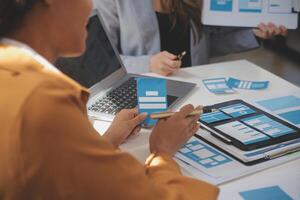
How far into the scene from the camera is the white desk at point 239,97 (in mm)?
948

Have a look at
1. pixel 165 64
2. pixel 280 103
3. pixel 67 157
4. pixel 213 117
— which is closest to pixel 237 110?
pixel 213 117

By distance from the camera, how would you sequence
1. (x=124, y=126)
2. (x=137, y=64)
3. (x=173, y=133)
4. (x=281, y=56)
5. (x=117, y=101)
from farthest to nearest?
(x=281, y=56) < (x=137, y=64) < (x=117, y=101) < (x=124, y=126) < (x=173, y=133)

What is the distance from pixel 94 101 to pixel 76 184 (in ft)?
2.65

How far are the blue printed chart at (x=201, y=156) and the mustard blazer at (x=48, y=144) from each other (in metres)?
0.42

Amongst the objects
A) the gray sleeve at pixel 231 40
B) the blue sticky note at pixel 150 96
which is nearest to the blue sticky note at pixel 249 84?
the blue sticky note at pixel 150 96

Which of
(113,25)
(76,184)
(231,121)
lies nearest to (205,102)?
(231,121)

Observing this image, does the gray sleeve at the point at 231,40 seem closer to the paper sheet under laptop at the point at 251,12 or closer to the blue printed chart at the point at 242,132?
the paper sheet under laptop at the point at 251,12

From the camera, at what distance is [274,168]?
1005 millimetres

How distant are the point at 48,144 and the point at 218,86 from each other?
3.32 ft

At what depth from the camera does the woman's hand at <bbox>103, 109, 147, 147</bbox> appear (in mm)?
1114

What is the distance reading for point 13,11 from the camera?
0.62m

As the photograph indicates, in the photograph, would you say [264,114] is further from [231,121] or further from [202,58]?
[202,58]

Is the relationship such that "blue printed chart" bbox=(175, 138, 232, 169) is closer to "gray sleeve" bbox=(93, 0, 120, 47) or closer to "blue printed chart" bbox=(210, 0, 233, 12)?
"blue printed chart" bbox=(210, 0, 233, 12)

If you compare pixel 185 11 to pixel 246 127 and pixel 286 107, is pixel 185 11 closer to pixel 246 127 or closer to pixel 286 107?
pixel 286 107
